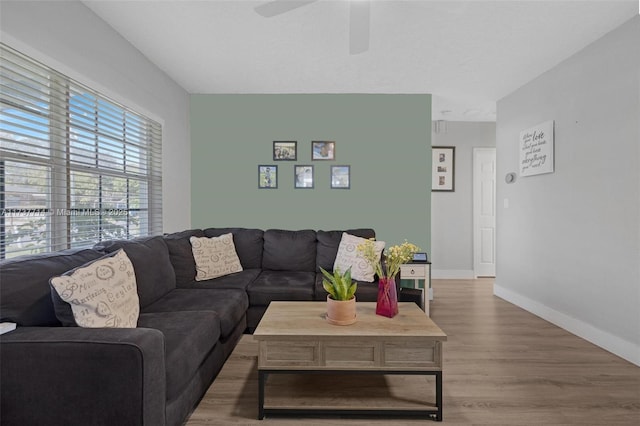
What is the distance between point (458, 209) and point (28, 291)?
5.39 m

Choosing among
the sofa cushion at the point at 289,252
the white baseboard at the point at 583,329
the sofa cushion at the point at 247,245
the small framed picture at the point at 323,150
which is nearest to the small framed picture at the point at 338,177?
the small framed picture at the point at 323,150

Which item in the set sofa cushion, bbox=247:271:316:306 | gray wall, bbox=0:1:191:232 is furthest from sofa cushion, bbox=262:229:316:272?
gray wall, bbox=0:1:191:232

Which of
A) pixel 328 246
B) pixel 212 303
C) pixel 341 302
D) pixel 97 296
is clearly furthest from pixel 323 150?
pixel 97 296

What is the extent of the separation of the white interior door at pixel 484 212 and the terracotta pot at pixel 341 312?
415cm

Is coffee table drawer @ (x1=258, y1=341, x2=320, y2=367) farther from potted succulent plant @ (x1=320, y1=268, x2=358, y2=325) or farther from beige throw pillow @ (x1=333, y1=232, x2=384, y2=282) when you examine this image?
beige throw pillow @ (x1=333, y1=232, x2=384, y2=282)

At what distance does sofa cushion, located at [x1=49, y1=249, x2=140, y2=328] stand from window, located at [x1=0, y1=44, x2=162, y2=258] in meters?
0.66

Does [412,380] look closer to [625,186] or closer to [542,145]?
[625,186]

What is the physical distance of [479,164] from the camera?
545 centimetres

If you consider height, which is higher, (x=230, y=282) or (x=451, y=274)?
(x=230, y=282)

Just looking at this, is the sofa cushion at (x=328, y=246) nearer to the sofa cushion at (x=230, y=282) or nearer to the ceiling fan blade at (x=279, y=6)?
the sofa cushion at (x=230, y=282)

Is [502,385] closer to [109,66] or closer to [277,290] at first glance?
[277,290]

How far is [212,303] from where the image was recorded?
2.36m

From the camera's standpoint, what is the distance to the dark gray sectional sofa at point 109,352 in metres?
1.27

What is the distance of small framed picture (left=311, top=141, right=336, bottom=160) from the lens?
416 centimetres
